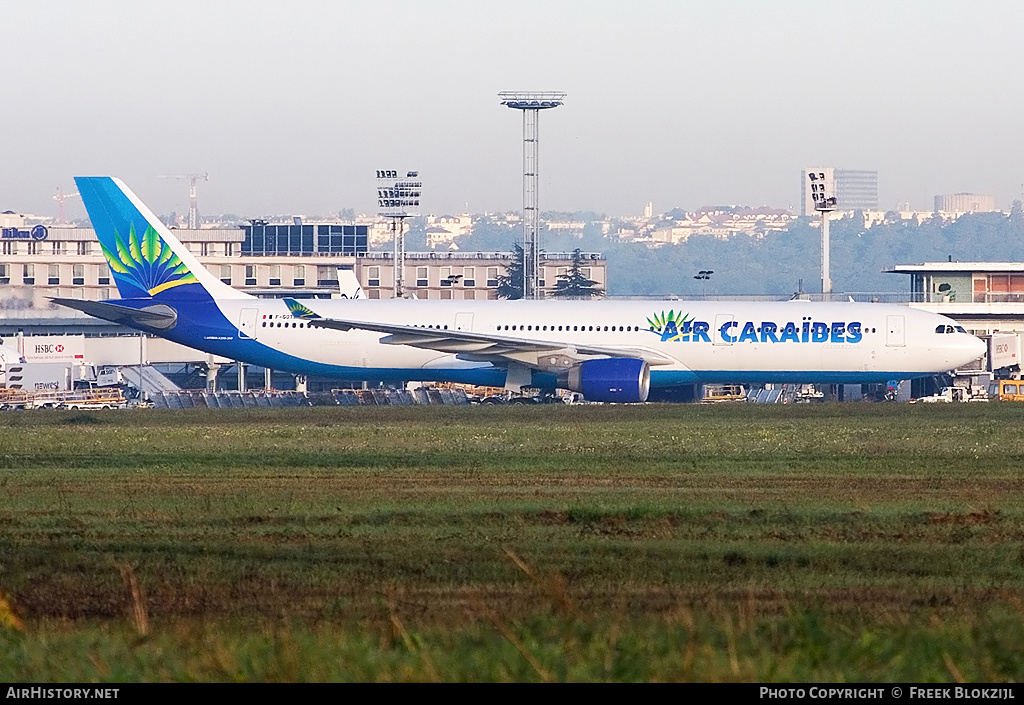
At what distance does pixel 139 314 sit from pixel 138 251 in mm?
2225

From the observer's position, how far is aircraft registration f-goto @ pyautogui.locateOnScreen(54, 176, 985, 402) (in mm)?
45531

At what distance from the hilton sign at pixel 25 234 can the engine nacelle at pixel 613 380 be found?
4202 inches

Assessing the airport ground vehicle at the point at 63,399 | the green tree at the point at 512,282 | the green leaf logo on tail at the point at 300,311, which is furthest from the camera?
the green tree at the point at 512,282

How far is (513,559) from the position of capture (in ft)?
44.4

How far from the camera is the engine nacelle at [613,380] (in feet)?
145

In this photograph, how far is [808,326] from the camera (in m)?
45.6

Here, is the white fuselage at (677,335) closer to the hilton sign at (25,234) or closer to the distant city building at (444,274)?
the distant city building at (444,274)

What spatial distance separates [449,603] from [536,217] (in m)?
88.0

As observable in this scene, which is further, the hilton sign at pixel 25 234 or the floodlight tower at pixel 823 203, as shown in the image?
the hilton sign at pixel 25 234

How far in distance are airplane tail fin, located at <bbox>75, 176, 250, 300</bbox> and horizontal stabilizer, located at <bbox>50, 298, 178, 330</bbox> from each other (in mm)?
508

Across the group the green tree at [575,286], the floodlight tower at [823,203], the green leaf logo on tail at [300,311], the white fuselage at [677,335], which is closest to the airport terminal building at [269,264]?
the green tree at [575,286]

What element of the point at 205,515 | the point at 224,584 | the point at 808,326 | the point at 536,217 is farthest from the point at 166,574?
the point at 536,217

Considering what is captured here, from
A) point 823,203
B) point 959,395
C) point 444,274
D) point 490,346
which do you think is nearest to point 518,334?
point 490,346
